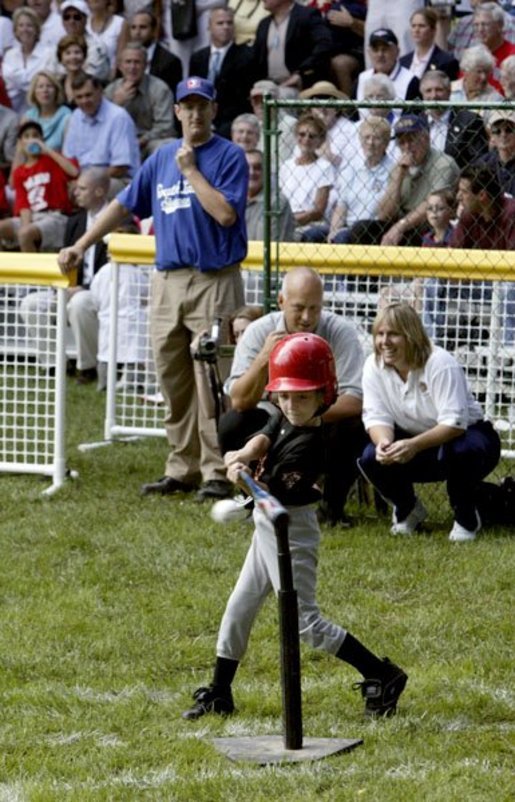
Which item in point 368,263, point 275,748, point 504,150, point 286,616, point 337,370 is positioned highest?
point 504,150

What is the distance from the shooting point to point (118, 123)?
14.7 metres

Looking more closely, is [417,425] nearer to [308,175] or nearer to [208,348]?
[208,348]

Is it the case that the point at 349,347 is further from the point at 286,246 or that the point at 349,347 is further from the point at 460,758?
the point at 460,758

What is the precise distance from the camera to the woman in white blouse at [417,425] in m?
8.23

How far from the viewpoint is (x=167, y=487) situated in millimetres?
9547

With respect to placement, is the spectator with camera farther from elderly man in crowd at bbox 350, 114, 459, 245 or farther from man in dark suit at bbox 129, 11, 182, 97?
man in dark suit at bbox 129, 11, 182, 97

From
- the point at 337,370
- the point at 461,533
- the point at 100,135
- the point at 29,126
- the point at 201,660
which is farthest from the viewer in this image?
the point at 29,126

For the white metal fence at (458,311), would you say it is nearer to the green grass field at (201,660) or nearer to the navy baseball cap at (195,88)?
the navy baseball cap at (195,88)

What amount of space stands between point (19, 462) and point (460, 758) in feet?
17.8

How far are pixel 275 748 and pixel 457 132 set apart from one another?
655cm

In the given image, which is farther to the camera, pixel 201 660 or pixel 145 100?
pixel 145 100

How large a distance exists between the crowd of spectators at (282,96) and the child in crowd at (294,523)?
480cm

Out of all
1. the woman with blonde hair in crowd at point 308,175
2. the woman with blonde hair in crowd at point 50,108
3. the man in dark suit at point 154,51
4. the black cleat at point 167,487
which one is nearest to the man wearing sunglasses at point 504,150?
the woman with blonde hair in crowd at point 308,175

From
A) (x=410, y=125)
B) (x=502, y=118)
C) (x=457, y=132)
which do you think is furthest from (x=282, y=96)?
(x=502, y=118)
